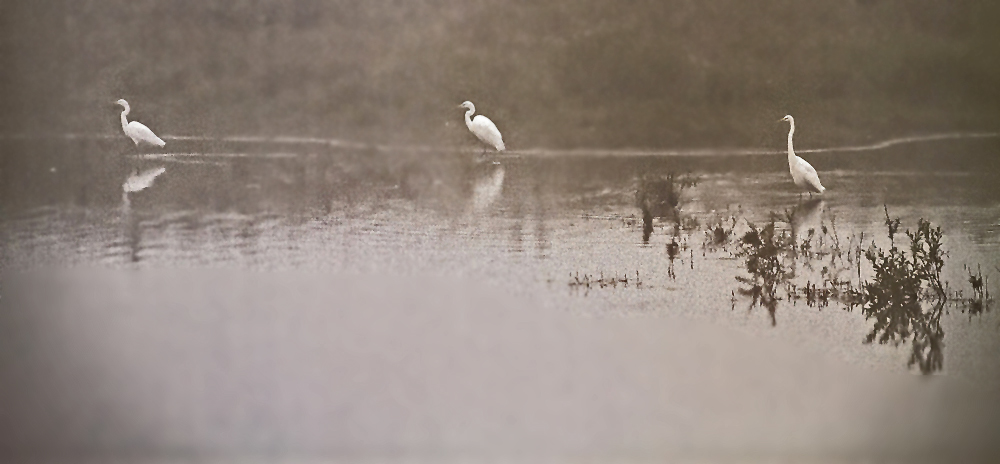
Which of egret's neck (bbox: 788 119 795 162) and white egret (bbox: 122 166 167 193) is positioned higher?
egret's neck (bbox: 788 119 795 162)

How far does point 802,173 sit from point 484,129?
110cm

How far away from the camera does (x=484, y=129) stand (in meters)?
2.80

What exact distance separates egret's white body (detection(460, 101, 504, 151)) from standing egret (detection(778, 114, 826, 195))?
992 mm

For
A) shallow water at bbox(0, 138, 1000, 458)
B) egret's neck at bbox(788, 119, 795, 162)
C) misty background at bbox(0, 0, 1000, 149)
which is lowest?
shallow water at bbox(0, 138, 1000, 458)

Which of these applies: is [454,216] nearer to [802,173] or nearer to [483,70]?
[483,70]

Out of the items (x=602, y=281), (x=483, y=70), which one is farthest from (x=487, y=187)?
(x=602, y=281)

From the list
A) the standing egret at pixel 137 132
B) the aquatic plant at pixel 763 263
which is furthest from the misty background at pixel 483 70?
the aquatic plant at pixel 763 263

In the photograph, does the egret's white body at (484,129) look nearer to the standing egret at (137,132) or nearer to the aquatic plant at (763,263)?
the aquatic plant at (763,263)

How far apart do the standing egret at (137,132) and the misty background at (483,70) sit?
3cm

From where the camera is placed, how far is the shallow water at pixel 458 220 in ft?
9.12

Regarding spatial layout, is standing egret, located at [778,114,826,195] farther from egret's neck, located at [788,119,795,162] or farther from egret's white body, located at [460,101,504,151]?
egret's white body, located at [460,101,504,151]

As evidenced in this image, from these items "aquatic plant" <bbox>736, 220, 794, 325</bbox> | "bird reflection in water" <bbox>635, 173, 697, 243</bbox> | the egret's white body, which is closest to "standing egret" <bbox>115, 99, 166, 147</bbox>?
the egret's white body

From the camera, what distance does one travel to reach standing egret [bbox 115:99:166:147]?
2.77 meters

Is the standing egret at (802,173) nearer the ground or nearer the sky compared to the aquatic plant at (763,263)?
nearer the sky
